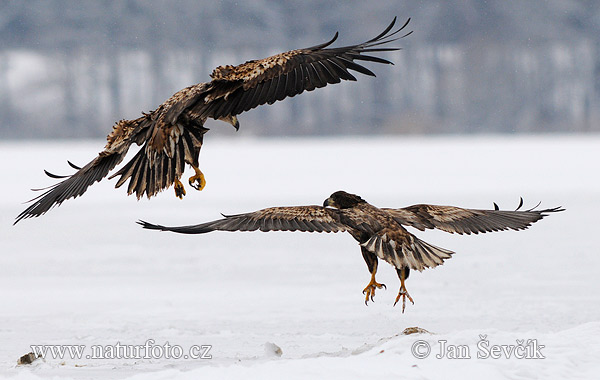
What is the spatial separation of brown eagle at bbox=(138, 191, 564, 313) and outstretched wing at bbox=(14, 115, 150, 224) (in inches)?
22.2

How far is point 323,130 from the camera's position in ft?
127

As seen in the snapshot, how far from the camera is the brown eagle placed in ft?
15.4

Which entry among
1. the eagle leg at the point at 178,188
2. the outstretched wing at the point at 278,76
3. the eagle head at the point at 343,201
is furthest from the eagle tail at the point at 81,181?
the eagle head at the point at 343,201

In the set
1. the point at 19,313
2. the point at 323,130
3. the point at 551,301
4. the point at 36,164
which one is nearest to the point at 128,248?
the point at 19,313

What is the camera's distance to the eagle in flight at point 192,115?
4801 millimetres

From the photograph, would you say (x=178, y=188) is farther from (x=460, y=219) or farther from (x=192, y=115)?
(x=460, y=219)

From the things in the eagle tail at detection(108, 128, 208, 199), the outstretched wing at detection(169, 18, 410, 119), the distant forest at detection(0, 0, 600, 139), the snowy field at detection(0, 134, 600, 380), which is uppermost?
→ the distant forest at detection(0, 0, 600, 139)

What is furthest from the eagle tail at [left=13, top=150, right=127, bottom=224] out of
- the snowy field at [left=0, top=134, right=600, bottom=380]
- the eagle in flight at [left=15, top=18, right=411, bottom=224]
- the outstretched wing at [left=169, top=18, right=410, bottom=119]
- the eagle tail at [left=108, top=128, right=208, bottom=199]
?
the snowy field at [left=0, top=134, right=600, bottom=380]

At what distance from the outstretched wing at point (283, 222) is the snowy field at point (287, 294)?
575 mm

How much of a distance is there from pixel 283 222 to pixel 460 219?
2.92 feet

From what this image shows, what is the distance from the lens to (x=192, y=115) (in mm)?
4883

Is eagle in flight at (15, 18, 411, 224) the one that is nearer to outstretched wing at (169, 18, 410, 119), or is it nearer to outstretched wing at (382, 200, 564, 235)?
outstretched wing at (169, 18, 410, 119)

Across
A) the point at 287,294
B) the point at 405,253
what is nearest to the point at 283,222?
the point at 405,253

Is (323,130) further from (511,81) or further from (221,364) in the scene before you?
(221,364)
